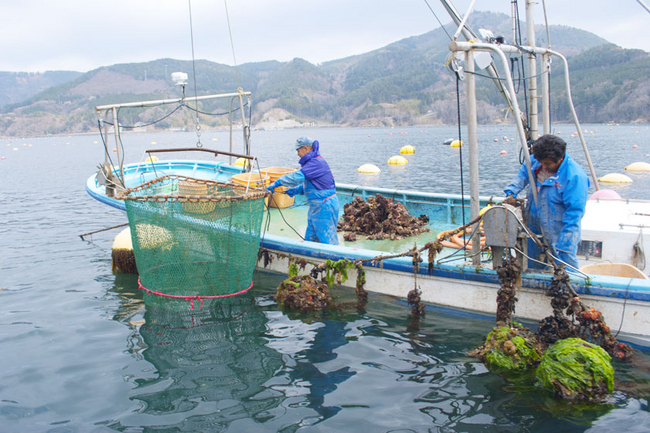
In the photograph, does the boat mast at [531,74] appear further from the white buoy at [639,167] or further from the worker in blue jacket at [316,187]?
the white buoy at [639,167]

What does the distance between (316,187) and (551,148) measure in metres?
3.65

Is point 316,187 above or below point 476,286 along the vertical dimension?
above

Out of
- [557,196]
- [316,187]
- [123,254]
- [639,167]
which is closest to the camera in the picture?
[557,196]

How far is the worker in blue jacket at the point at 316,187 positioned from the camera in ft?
25.5

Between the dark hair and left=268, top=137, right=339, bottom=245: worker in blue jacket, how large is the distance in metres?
3.34

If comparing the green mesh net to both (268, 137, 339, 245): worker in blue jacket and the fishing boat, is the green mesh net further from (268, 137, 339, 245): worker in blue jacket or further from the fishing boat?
the fishing boat

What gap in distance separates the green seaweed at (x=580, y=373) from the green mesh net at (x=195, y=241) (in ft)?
13.6

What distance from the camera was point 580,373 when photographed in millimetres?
4652

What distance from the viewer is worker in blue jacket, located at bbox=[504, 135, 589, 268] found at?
5.27m

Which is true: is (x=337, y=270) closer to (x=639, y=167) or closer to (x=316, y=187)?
(x=316, y=187)

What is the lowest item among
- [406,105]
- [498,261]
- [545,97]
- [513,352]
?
[513,352]

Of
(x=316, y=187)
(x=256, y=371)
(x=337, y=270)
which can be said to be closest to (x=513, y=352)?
(x=337, y=270)

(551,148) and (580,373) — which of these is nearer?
(580,373)

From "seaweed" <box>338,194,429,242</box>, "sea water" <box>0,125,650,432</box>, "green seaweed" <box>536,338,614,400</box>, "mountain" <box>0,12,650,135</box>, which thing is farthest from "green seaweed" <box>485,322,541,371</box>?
"mountain" <box>0,12,650,135</box>
